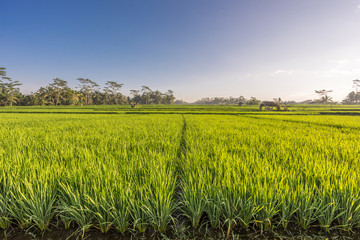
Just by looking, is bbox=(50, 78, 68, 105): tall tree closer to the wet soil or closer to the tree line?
the tree line

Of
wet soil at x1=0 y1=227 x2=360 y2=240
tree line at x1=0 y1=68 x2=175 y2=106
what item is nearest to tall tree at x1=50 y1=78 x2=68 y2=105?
tree line at x1=0 y1=68 x2=175 y2=106

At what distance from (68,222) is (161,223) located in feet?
2.65

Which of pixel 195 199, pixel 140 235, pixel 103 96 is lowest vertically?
pixel 140 235

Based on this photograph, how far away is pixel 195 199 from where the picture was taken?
1341 millimetres

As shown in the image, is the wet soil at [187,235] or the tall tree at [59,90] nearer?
the wet soil at [187,235]

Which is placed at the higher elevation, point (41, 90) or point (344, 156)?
point (41, 90)

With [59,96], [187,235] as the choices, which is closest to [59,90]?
[59,96]

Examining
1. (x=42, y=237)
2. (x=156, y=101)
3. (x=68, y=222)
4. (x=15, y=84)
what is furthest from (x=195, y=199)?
(x=156, y=101)

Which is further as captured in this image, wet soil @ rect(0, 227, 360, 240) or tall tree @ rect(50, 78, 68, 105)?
tall tree @ rect(50, 78, 68, 105)

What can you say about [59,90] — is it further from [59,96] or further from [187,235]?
[187,235]

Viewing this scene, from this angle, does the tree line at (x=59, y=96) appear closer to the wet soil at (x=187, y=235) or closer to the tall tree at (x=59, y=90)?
the tall tree at (x=59, y=90)

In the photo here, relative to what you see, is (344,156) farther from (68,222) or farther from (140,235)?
(68,222)

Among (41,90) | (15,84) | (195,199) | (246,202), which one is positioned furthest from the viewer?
(41,90)

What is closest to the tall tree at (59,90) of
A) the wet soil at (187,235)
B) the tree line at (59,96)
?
the tree line at (59,96)
